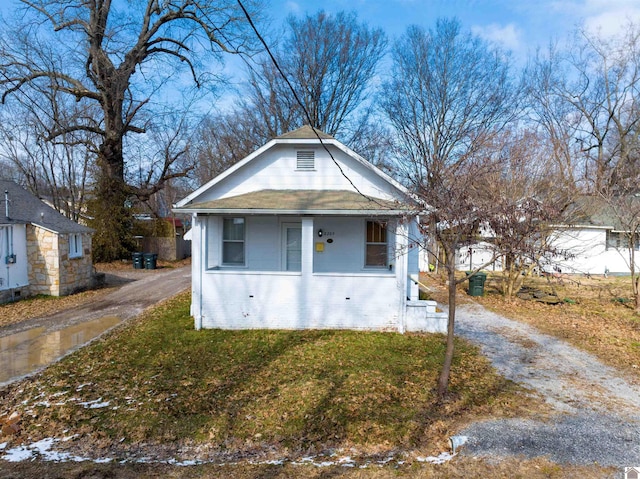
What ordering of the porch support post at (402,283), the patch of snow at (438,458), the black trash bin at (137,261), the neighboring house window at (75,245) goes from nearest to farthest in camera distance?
the patch of snow at (438,458) → the porch support post at (402,283) → the neighboring house window at (75,245) → the black trash bin at (137,261)

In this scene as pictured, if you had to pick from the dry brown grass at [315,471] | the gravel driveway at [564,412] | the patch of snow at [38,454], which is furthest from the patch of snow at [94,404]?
the gravel driveway at [564,412]

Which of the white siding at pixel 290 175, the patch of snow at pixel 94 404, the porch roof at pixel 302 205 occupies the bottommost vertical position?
the patch of snow at pixel 94 404

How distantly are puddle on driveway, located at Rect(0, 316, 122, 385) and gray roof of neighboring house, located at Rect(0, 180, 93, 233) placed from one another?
5.45m

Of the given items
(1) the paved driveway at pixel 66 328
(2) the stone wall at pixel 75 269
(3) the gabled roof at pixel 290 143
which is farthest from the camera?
(2) the stone wall at pixel 75 269

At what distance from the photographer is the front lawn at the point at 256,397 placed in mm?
4547

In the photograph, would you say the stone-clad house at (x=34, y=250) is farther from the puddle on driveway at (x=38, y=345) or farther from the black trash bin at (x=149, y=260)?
the black trash bin at (x=149, y=260)

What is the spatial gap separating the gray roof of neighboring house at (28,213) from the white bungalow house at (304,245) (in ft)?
24.6

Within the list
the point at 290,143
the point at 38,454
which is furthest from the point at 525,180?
the point at 38,454

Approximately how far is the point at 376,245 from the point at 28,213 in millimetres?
A: 12825

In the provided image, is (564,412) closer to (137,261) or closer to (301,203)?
(301,203)

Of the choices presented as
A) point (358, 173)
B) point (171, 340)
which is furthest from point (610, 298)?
point (171, 340)

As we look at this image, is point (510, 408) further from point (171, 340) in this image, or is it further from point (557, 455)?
point (171, 340)

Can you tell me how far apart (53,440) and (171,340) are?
3997 millimetres

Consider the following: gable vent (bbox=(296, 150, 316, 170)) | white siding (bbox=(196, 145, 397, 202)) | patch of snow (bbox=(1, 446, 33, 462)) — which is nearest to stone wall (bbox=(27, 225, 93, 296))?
white siding (bbox=(196, 145, 397, 202))
